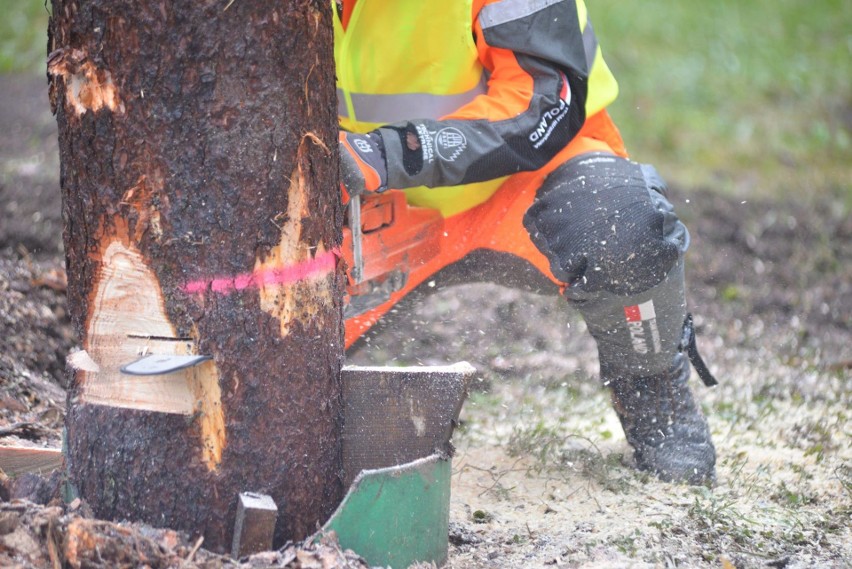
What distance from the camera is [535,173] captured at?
2619 millimetres

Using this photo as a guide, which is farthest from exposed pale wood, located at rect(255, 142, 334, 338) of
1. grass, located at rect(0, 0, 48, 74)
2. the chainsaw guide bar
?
grass, located at rect(0, 0, 48, 74)

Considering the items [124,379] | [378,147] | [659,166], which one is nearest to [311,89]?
[378,147]

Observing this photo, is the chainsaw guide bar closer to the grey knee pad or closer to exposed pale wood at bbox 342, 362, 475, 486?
exposed pale wood at bbox 342, 362, 475, 486

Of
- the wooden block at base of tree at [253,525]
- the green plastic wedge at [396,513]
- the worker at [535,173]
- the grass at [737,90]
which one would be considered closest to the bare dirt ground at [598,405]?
the wooden block at base of tree at [253,525]

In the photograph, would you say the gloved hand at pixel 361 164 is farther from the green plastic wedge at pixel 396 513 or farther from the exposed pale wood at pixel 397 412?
the green plastic wedge at pixel 396 513

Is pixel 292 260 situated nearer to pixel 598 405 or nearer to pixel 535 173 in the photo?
pixel 535 173

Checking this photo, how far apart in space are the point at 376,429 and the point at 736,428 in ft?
5.25

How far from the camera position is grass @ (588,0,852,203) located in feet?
20.8

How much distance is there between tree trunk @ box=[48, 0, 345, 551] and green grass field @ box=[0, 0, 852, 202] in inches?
182

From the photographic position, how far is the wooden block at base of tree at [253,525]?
1647 mm

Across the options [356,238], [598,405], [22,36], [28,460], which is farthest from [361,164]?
[22,36]

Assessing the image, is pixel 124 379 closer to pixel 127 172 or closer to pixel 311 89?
pixel 127 172

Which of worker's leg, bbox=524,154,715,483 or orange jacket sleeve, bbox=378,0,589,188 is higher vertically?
orange jacket sleeve, bbox=378,0,589,188

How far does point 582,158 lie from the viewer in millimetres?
2562
